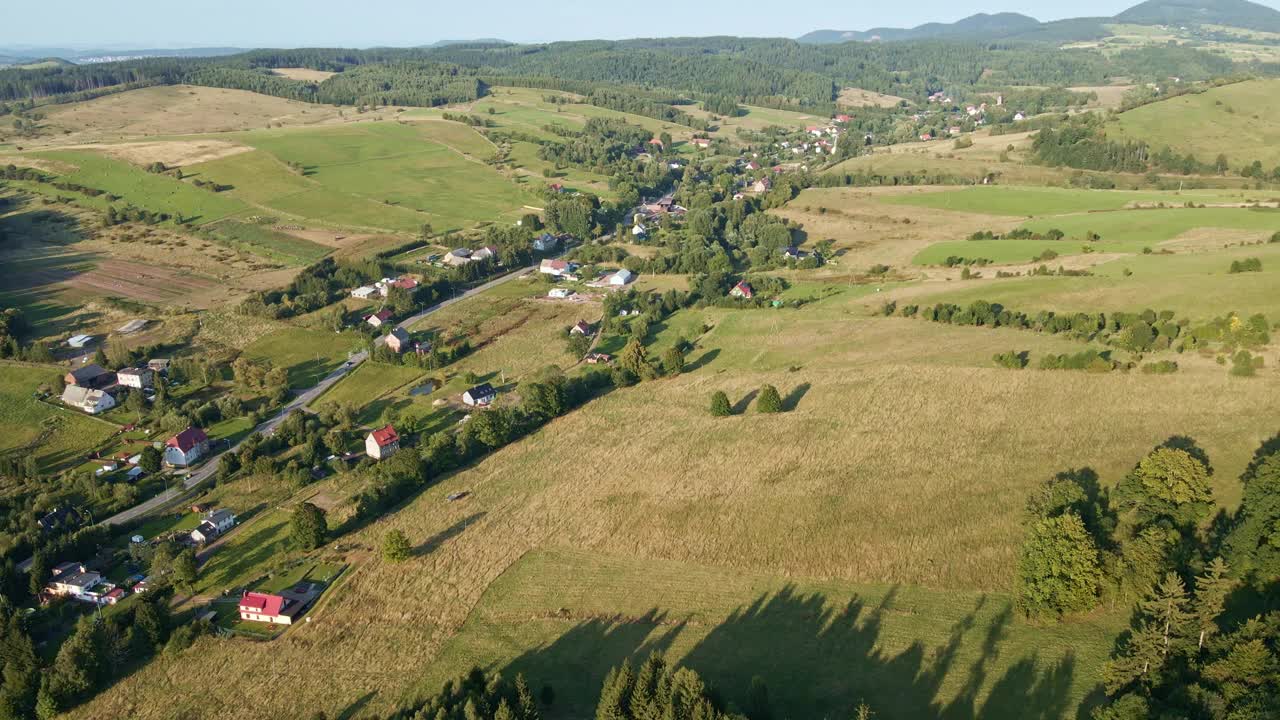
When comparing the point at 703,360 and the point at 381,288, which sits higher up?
the point at 381,288

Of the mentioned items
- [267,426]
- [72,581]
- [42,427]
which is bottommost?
[72,581]

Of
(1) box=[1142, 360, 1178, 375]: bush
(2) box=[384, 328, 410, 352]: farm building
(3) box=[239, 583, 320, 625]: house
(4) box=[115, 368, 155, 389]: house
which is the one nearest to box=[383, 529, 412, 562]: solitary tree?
(3) box=[239, 583, 320, 625]: house

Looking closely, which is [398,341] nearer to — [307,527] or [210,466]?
[210,466]

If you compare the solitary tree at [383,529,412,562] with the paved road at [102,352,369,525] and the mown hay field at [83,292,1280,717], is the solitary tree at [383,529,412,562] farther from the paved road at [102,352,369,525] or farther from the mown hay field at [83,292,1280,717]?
the paved road at [102,352,369,525]

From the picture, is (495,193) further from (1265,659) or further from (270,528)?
(1265,659)

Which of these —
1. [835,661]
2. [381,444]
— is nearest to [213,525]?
[381,444]
